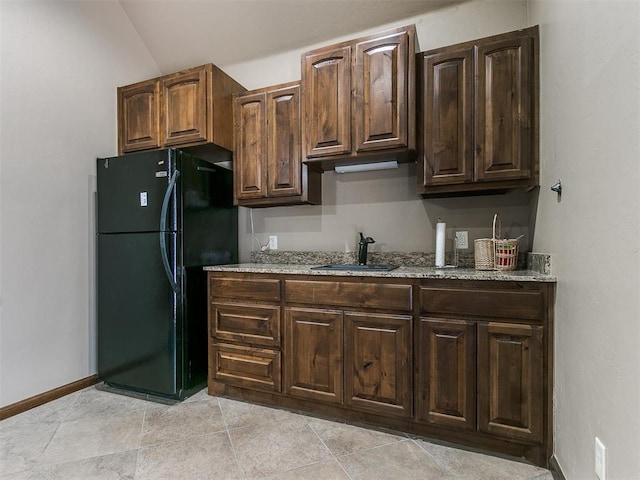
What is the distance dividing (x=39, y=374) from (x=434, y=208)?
295 centimetres

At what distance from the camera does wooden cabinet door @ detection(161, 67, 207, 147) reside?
2.59 m

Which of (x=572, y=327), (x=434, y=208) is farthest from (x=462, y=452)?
(x=434, y=208)

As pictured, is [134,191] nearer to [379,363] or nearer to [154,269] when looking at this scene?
[154,269]

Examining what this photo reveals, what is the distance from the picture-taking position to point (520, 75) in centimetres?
189

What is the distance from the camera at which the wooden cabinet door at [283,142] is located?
2.46m

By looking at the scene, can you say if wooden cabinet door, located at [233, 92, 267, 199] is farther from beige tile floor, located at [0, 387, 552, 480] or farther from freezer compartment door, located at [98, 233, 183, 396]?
beige tile floor, located at [0, 387, 552, 480]

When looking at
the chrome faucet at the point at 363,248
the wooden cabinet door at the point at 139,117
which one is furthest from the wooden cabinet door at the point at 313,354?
the wooden cabinet door at the point at 139,117

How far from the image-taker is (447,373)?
1802 millimetres

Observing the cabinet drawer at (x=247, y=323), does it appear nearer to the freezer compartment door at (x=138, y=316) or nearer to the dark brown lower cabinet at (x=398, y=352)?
the dark brown lower cabinet at (x=398, y=352)

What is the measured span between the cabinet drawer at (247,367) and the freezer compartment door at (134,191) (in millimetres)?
946

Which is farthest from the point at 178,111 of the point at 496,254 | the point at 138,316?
the point at 496,254

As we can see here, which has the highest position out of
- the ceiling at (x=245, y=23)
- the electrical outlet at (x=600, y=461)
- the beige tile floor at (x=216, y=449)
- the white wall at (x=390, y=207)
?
the ceiling at (x=245, y=23)

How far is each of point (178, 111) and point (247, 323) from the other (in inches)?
68.6

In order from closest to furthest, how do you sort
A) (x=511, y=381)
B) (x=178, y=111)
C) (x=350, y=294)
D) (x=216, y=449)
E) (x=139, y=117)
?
(x=511, y=381) < (x=216, y=449) < (x=350, y=294) < (x=178, y=111) < (x=139, y=117)
